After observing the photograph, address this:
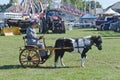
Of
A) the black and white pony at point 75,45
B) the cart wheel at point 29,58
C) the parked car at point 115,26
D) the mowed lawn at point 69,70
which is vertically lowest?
the parked car at point 115,26

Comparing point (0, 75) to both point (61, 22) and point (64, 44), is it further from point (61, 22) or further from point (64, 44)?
point (61, 22)

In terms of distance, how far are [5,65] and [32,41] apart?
1.36m

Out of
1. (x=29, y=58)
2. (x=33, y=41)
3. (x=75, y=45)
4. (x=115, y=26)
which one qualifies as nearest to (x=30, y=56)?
(x=29, y=58)

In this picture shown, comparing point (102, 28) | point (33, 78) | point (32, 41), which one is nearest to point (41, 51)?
point (32, 41)

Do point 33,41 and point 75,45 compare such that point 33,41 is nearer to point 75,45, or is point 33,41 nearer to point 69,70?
point 75,45

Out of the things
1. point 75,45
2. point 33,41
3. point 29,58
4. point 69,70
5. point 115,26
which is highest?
point 33,41

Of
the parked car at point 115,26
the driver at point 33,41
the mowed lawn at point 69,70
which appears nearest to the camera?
the mowed lawn at point 69,70

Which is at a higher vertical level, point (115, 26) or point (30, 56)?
point (30, 56)

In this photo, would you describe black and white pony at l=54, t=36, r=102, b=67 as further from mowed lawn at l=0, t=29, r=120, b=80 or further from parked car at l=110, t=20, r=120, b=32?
parked car at l=110, t=20, r=120, b=32

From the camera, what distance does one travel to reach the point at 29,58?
1372 centimetres

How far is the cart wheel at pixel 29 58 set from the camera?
44.7 feet

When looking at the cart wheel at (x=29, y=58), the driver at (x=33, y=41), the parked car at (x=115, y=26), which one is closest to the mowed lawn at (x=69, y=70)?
the cart wheel at (x=29, y=58)

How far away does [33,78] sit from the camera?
37.2 ft

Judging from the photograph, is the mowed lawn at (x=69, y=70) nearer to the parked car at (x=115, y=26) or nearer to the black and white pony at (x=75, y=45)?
the black and white pony at (x=75, y=45)
